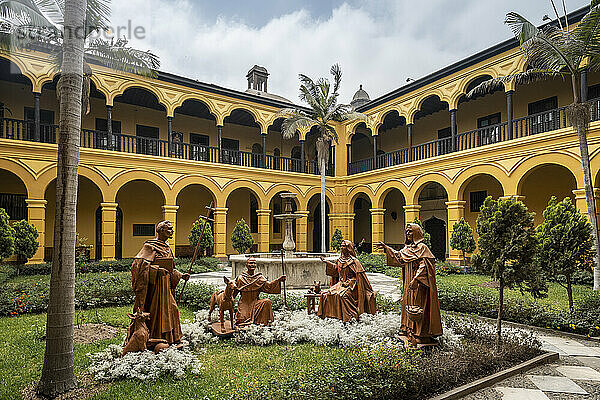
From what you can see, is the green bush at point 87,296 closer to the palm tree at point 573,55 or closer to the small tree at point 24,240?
the small tree at point 24,240

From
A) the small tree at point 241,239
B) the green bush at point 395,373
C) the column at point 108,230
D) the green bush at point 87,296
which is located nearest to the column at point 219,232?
the small tree at point 241,239

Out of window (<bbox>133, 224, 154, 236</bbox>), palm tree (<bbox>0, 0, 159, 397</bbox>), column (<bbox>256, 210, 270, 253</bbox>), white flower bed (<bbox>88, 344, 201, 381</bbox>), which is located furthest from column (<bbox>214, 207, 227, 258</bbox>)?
palm tree (<bbox>0, 0, 159, 397</bbox>)

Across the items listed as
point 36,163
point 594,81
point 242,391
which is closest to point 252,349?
point 242,391

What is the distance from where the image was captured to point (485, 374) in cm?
460

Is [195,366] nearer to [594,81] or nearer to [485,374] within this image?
[485,374]

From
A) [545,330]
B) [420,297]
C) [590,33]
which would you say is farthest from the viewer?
[590,33]

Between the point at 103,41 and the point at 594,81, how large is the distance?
1749cm

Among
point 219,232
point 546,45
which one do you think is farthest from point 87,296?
point 546,45

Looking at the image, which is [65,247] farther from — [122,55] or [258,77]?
[258,77]

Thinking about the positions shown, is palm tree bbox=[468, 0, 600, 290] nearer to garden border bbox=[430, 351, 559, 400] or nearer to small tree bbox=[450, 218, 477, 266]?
small tree bbox=[450, 218, 477, 266]

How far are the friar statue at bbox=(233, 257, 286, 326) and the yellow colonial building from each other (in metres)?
11.0

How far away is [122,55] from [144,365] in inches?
408

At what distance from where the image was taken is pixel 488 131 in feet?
52.0

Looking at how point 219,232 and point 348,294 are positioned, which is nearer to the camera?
point 348,294
